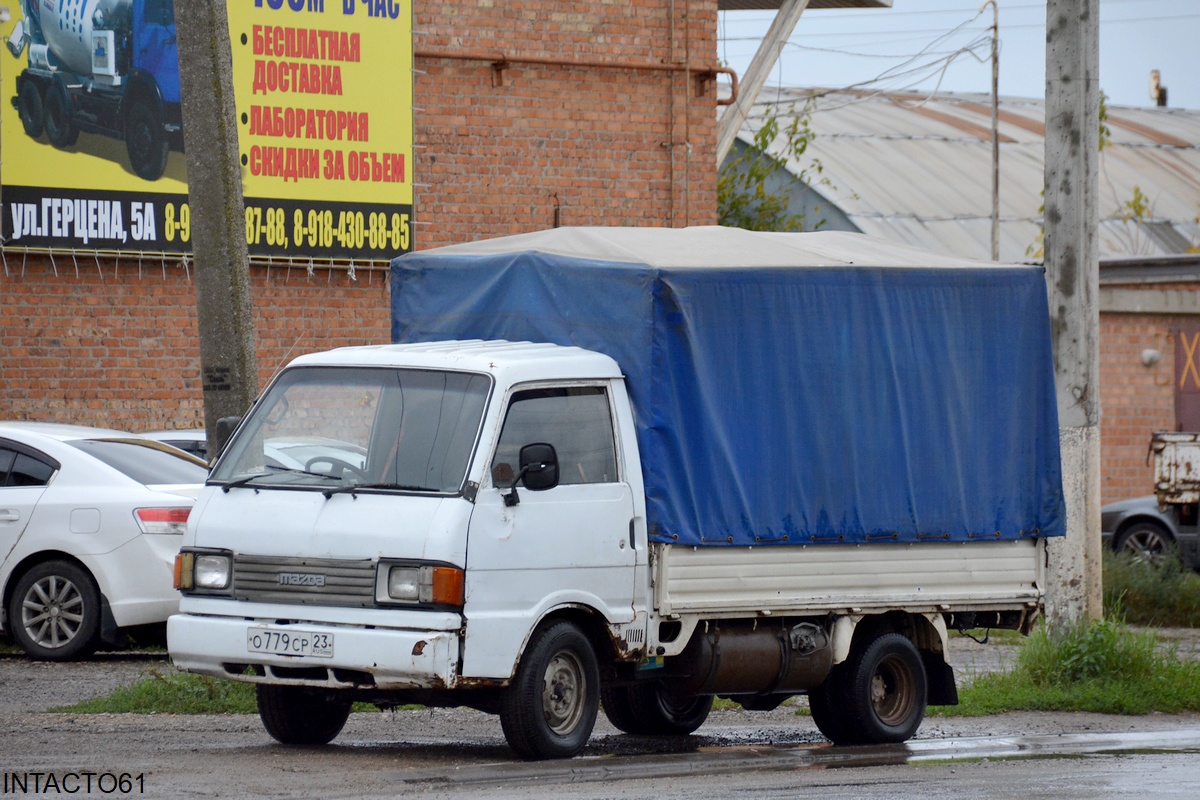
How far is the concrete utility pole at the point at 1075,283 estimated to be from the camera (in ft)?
41.3

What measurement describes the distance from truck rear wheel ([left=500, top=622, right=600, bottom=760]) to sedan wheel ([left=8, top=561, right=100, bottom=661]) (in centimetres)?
482

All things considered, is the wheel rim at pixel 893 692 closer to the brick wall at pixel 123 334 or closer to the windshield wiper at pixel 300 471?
the windshield wiper at pixel 300 471

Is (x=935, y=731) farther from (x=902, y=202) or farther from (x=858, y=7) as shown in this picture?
(x=902, y=202)

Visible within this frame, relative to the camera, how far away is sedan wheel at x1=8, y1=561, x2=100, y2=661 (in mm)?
12547

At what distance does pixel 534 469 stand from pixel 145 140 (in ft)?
32.5

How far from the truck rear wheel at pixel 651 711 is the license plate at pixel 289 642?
252 cm

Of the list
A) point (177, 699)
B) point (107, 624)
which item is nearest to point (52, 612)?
point (107, 624)

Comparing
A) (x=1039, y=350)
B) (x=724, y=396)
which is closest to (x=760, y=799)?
(x=724, y=396)

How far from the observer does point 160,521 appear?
12453 mm

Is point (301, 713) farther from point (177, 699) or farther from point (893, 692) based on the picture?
point (893, 692)

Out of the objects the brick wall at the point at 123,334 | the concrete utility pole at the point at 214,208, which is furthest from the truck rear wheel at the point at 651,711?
the brick wall at the point at 123,334

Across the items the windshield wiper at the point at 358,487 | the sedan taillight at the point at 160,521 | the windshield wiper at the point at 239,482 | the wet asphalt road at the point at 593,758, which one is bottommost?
the wet asphalt road at the point at 593,758

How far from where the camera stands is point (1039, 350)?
10.8m

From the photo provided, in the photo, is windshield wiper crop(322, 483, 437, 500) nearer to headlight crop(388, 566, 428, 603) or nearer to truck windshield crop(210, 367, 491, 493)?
truck windshield crop(210, 367, 491, 493)
